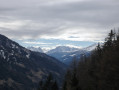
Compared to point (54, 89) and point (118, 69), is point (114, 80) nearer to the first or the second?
point (118, 69)

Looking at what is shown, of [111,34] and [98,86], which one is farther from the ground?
[111,34]

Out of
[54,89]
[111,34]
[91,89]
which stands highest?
[111,34]

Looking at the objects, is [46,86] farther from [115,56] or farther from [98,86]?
[115,56]

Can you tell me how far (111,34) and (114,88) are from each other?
33693 mm

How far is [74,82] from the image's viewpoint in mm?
60000

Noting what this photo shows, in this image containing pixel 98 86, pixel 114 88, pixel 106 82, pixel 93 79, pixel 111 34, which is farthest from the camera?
pixel 111 34

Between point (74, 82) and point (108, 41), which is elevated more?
point (108, 41)

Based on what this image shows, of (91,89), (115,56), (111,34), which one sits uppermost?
(111,34)

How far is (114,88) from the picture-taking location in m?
48.5

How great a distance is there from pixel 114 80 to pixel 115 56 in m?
6.08

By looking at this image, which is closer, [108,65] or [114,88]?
[114,88]

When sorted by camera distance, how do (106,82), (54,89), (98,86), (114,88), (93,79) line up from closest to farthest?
(114,88) < (106,82) < (98,86) < (93,79) < (54,89)

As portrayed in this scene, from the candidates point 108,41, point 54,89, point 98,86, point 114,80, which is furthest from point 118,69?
point 54,89

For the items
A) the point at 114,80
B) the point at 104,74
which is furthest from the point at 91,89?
the point at 114,80
